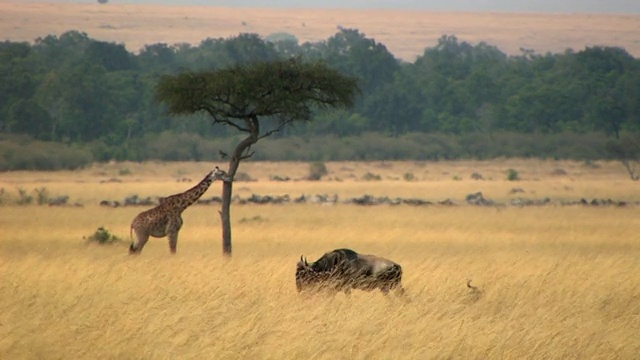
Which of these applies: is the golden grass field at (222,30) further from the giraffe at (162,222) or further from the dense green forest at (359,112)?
the giraffe at (162,222)

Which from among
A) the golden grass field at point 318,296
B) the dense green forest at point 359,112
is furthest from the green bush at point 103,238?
→ the dense green forest at point 359,112

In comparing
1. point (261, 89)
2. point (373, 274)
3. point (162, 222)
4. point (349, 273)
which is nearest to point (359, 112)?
point (261, 89)

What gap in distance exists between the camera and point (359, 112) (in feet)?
245

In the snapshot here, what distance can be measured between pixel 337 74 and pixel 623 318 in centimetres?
822

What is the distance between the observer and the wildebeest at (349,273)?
13073mm

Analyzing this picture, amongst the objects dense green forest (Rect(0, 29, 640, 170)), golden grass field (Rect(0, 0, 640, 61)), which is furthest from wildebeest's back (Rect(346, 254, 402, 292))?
golden grass field (Rect(0, 0, 640, 61))

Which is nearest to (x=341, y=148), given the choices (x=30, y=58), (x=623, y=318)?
(x=30, y=58)

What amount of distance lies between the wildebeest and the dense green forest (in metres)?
40.7

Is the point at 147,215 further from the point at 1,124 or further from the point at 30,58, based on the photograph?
the point at 30,58

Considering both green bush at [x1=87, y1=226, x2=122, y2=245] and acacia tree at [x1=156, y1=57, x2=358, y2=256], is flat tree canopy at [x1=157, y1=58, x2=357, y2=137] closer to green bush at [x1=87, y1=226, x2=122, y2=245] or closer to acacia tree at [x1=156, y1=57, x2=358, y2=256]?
acacia tree at [x1=156, y1=57, x2=358, y2=256]

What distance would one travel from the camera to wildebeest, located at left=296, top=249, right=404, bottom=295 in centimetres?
1307

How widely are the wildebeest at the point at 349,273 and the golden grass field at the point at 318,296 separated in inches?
7.5

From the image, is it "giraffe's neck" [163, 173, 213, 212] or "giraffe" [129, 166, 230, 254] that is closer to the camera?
"giraffe" [129, 166, 230, 254]

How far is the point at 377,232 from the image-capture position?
965 inches
